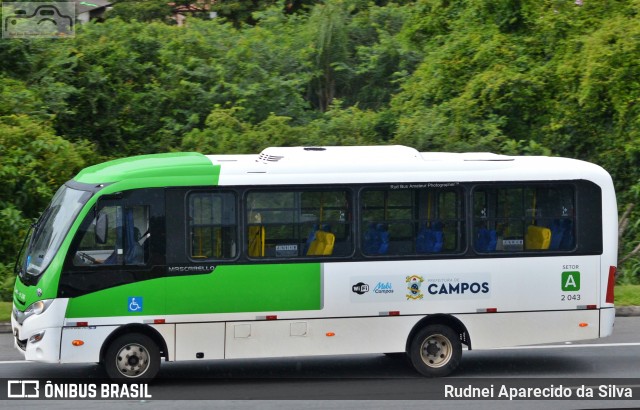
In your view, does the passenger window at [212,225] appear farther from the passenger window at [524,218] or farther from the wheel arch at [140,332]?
the passenger window at [524,218]

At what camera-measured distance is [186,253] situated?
1192 cm

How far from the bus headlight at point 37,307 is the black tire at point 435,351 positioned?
14.3 feet

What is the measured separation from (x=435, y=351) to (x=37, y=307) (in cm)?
481

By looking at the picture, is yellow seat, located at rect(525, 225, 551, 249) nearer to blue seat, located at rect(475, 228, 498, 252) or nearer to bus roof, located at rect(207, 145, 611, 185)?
blue seat, located at rect(475, 228, 498, 252)

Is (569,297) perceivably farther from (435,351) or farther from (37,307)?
(37,307)

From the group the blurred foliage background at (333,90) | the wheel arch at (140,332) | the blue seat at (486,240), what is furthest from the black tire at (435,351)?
the blurred foliage background at (333,90)

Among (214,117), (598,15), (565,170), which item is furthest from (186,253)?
(598,15)

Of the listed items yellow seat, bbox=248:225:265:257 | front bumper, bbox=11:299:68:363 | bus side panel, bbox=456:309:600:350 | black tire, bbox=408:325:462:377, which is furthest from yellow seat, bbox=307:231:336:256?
front bumper, bbox=11:299:68:363

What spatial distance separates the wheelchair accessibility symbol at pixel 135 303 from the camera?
11.7 m

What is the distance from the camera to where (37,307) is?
11586 mm

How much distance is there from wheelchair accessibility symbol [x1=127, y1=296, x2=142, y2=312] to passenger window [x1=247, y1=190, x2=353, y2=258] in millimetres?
1392

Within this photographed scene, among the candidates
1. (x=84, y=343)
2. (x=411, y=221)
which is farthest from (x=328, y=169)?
(x=84, y=343)

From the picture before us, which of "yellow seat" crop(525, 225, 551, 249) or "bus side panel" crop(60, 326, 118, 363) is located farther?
"yellow seat" crop(525, 225, 551, 249)

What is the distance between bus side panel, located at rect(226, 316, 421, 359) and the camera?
12.0 m
